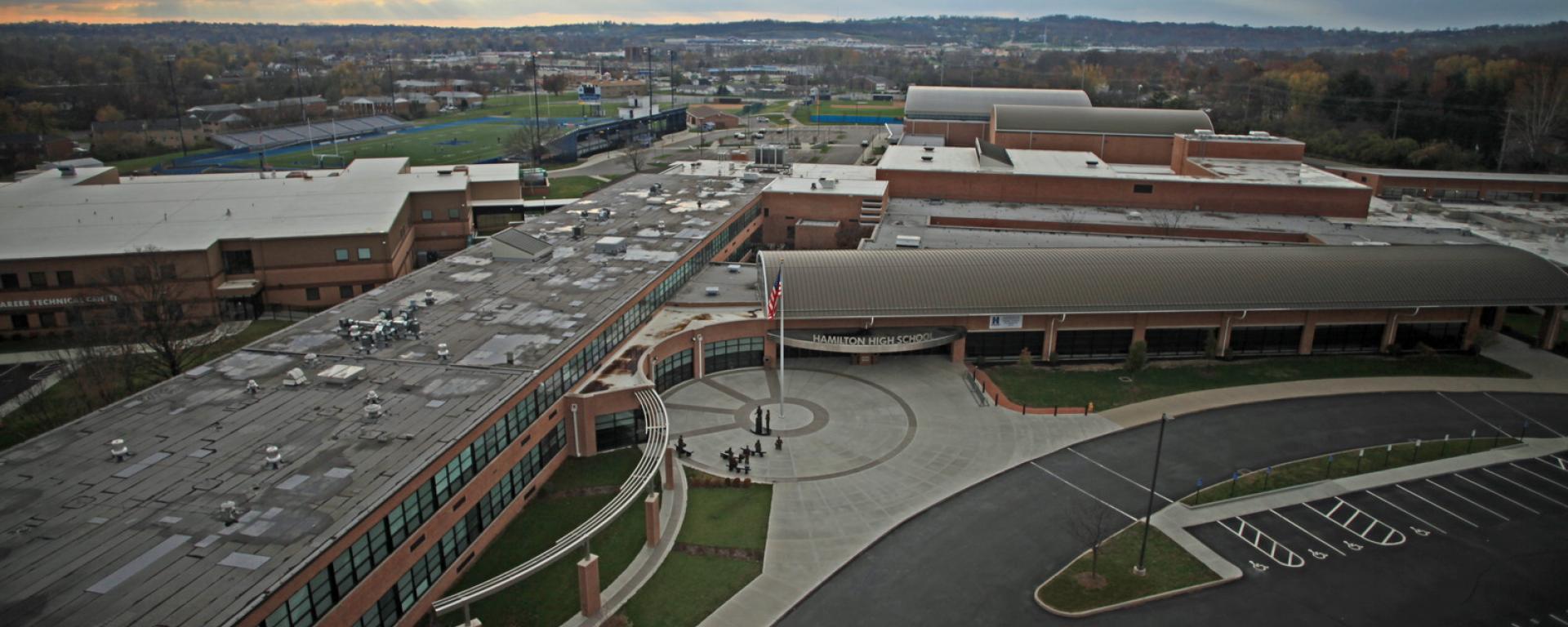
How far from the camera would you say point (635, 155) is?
130m

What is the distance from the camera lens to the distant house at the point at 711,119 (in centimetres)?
17871

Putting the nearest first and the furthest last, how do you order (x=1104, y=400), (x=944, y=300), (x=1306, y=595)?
(x=1306, y=595), (x=1104, y=400), (x=944, y=300)

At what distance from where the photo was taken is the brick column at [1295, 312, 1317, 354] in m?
58.3

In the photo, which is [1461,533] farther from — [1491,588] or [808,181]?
[808,181]

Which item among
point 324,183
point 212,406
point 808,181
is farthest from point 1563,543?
point 324,183

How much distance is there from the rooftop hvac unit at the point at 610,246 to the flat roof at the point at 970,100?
77866mm

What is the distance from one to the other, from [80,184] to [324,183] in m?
22.1

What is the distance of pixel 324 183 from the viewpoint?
263 feet

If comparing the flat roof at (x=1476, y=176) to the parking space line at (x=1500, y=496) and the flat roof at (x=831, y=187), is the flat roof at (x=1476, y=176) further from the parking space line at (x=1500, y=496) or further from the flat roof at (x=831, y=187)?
the parking space line at (x=1500, y=496)

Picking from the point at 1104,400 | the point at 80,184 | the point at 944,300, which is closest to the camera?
the point at 1104,400

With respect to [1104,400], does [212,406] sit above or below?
above

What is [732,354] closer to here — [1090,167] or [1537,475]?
[1537,475]

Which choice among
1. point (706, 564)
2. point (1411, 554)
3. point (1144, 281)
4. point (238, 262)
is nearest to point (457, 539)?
point (706, 564)

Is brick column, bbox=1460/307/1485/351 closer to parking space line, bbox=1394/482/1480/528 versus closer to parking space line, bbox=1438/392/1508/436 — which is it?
parking space line, bbox=1438/392/1508/436
